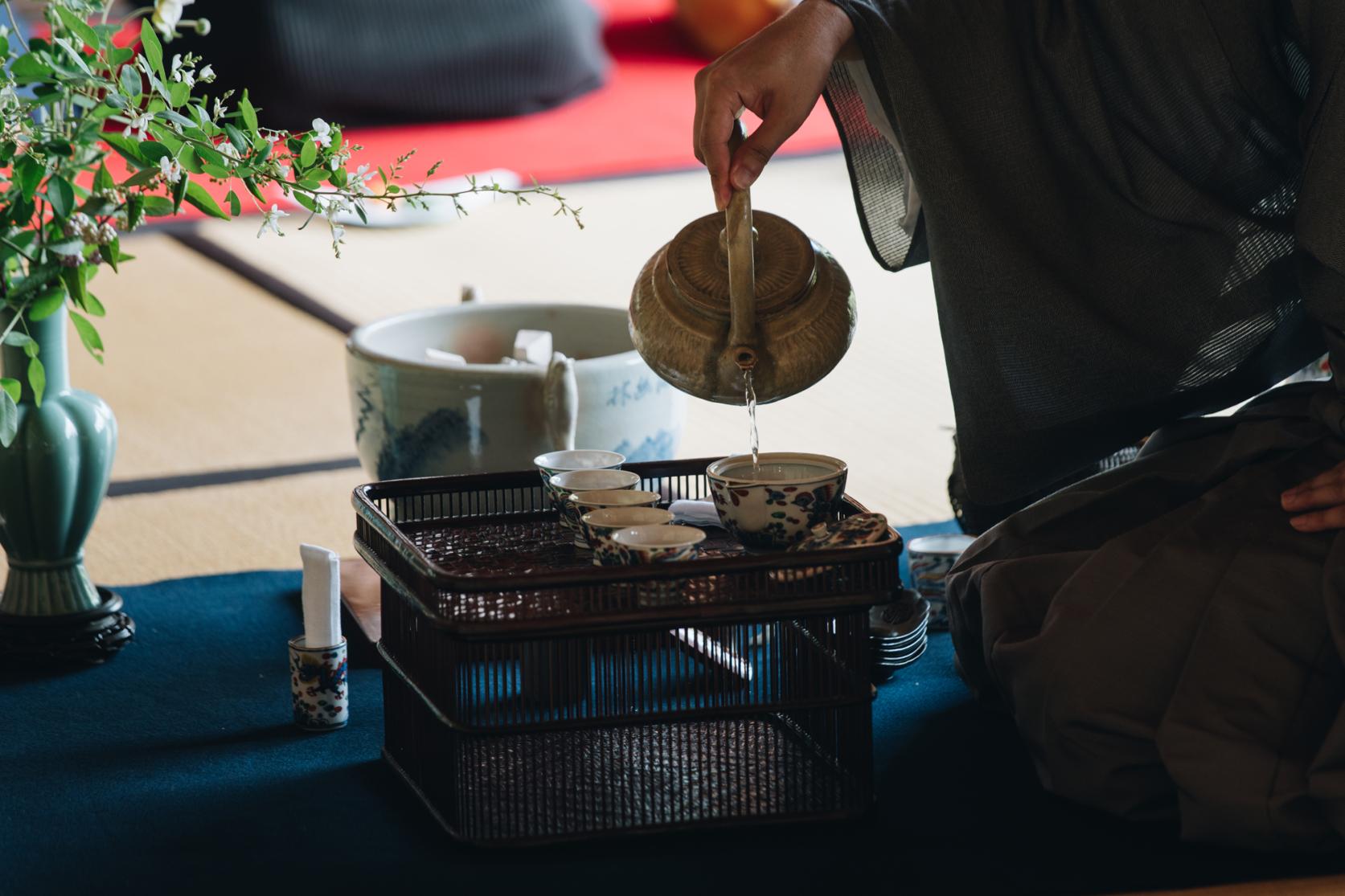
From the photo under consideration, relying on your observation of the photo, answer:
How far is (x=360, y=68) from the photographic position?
193 inches

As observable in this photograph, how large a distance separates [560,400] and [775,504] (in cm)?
45

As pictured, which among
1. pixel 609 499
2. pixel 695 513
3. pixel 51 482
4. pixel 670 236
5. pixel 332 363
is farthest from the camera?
pixel 670 236

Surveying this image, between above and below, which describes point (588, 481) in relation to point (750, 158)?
below

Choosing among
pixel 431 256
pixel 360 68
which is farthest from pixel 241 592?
pixel 360 68

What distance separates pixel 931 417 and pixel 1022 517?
1136 millimetres

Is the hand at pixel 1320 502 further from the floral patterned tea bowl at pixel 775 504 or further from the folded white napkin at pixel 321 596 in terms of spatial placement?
the folded white napkin at pixel 321 596

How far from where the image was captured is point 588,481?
4.38 feet

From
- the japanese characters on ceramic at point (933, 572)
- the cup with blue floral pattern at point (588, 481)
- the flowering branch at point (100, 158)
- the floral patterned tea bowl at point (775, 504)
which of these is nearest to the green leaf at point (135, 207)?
the flowering branch at point (100, 158)

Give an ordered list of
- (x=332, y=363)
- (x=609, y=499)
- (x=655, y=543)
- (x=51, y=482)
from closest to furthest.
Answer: (x=655, y=543) → (x=609, y=499) → (x=51, y=482) → (x=332, y=363)

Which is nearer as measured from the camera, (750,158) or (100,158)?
(750,158)

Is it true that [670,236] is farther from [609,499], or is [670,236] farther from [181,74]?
[609,499]

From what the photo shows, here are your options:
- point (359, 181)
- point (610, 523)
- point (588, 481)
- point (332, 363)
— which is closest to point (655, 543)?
point (610, 523)

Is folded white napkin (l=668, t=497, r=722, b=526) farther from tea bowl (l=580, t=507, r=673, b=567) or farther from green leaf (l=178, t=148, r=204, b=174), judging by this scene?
green leaf (l=178, t=148, r=204, b=174)

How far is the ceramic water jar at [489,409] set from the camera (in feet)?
5.39
